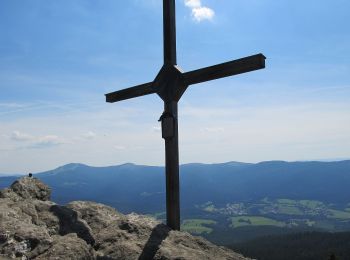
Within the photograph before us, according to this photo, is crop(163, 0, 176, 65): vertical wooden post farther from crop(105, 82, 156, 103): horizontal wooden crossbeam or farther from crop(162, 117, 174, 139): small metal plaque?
crop(162, 117, 174, 139): small metal plaque

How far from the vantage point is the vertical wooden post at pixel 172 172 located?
999 centimetres

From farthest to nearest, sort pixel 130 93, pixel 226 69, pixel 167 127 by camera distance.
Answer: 1. pixel 130 93
2. pixel 167 127
3. pixel 226 69

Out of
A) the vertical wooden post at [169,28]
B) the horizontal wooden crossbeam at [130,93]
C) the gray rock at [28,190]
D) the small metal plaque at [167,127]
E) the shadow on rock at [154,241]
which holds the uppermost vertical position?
the vertical wooden post at [169,28]

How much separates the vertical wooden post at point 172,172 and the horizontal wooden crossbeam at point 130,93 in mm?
1277

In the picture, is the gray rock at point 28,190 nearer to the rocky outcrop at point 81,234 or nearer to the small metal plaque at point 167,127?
the rocky outcrop at point 81,234

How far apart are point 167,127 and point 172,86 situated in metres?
1.08

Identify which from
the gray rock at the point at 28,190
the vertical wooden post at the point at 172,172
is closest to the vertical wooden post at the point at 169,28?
the vertical wooden post at the point at 172,172

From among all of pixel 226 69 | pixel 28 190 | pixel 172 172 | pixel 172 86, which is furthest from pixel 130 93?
pixel 28 190

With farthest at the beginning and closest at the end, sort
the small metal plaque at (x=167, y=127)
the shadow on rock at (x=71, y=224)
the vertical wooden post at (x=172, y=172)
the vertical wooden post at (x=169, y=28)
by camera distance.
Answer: the vertical wooden post at (x=169, y=28) → the small metal plaque at (x=167, y=127) → the vertical wooden post at (x=172, y=172) → the shadow on rock at (x=71, y=224)

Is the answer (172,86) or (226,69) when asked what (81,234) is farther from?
(226,69)

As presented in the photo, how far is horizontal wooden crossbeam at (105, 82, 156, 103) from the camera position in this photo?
11.3m

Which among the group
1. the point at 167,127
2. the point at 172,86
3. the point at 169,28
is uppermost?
the point at 169,28

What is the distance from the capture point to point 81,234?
28.7 feet

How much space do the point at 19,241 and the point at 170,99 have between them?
16.3 feet
